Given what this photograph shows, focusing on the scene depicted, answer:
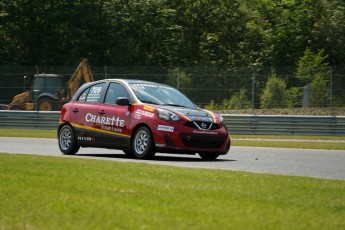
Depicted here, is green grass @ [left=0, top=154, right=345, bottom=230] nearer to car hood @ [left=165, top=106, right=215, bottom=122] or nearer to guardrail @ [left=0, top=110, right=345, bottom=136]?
car hood @ [left=165, top=106, right=215, bottom=122]

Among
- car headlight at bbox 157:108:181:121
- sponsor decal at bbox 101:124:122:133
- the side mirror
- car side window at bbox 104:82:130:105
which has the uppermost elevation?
car side window at bbox 104:82:130:105

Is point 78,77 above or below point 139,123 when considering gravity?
above

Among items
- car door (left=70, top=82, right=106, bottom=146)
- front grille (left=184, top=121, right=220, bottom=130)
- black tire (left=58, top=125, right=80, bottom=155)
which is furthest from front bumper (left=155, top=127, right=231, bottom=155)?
black tire (left=58, top=125, right=80, bottom=155)

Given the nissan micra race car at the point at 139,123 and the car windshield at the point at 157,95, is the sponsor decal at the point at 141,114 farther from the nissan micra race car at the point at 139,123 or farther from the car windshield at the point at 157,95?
the car windshield at the point at 157,95

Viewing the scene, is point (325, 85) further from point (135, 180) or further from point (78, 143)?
point (135, 180)

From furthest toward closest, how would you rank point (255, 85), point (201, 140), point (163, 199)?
point (255, 85) < point (201, 140) < point (163, 199)

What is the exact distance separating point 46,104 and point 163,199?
80.1 ft

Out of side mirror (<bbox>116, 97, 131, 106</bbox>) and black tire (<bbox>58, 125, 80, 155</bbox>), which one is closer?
side mirror (<bbox>116, 97, 131, 106</bbox>)

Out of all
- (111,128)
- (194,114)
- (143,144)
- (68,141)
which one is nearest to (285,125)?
(68,141)

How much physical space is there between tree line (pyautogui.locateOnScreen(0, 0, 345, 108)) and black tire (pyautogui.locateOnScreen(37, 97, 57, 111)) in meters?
13.6

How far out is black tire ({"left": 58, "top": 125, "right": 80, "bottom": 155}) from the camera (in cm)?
1645

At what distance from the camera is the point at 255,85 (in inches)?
1123

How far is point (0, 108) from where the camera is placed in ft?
107

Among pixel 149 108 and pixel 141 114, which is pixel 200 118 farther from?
pixel 141 114
